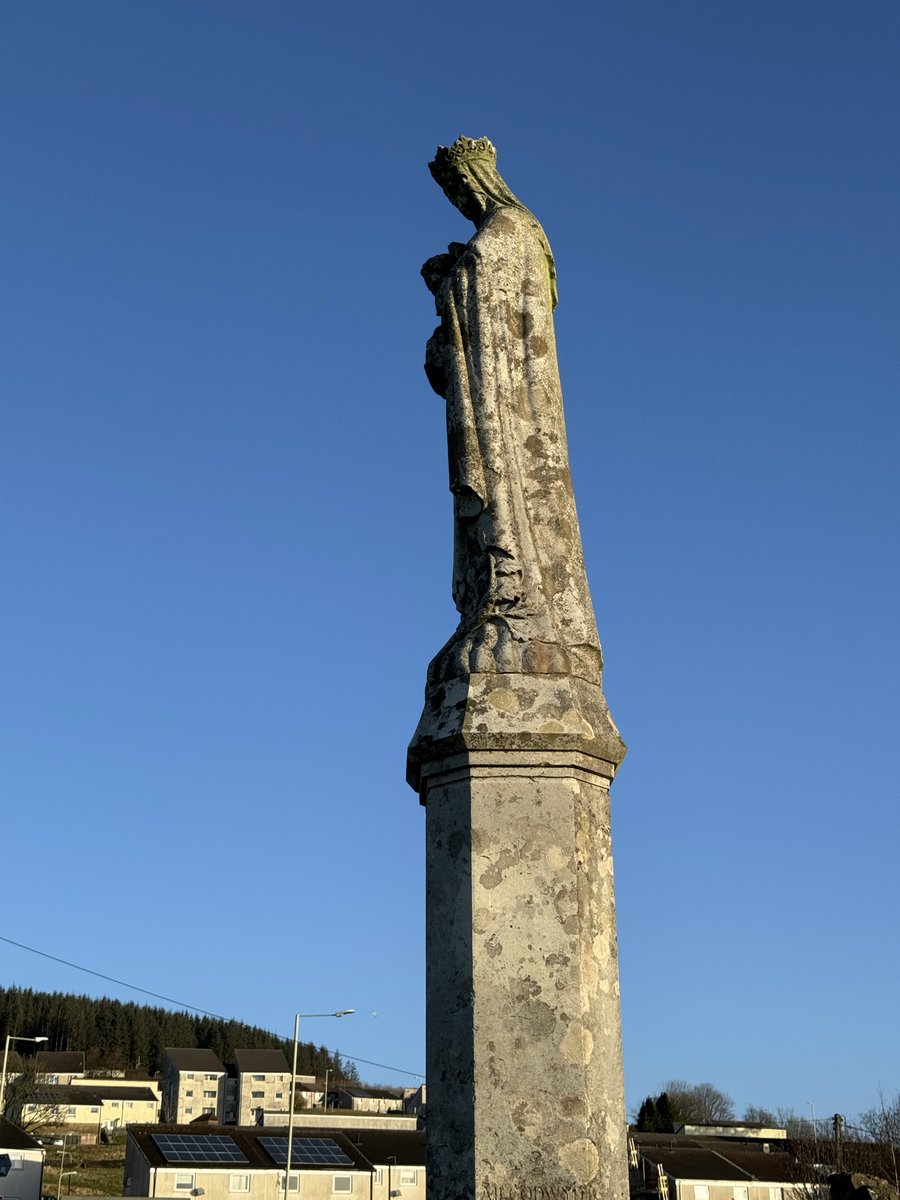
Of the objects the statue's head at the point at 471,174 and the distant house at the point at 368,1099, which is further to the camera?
the distant house at the point at 368,1099

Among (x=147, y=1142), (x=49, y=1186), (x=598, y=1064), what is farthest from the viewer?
(x=49, y=1186)

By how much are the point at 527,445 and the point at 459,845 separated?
2170mm

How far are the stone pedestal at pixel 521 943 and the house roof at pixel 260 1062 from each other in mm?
131709

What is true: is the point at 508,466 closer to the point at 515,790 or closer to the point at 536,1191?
the point at 515,790

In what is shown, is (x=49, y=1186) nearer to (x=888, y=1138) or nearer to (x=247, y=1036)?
(x=888, y=1138)

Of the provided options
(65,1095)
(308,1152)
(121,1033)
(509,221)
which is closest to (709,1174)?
(308,1152)

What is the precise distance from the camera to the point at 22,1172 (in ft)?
170

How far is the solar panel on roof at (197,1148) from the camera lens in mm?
57625

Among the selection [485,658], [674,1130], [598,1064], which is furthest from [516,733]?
[674,1130]

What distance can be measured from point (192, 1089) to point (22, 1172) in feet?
287

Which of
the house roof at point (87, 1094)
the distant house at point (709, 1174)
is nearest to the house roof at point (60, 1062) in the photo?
the house roof at point (87, 1094)

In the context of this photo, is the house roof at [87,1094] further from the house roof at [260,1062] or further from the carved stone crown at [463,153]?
the carved stone crown at [463,153]

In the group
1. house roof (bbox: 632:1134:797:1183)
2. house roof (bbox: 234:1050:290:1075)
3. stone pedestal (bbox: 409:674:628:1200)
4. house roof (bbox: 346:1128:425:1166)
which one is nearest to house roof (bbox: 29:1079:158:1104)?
house roof (bbox: 234:1050:290:1075)

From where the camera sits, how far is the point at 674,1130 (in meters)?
92.9
